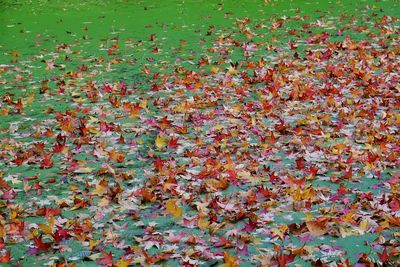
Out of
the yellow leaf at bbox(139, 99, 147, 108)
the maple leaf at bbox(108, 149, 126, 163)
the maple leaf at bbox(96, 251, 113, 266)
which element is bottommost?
the maple leaf at bbox(96, 251, 113, 266)

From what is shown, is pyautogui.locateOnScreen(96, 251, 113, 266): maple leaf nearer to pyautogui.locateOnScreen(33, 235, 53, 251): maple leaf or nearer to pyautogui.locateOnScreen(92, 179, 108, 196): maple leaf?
pyautogui.locateOnScreen(33, 235, 53, 251): maple leaf

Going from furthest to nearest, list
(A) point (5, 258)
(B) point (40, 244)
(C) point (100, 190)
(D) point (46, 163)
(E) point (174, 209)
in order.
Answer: (D) point (46, 163), (C) point (100, 190), (E) point (174, 209), (B) point (40, 244), (A) point (5, 258)

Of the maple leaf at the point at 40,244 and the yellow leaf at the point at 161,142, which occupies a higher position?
the yellow leaf at the point at 161,142

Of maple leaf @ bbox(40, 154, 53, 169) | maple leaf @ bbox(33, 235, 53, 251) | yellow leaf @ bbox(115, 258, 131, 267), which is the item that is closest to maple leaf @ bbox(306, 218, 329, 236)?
yellow leaf @ bbox(115, 258, 131, 267)

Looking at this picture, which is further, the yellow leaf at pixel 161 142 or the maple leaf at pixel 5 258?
the yellow leaf at pixel 161 142

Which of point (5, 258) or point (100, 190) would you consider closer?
point (5, 258)

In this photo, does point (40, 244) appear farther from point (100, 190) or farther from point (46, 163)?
point (46, 163)

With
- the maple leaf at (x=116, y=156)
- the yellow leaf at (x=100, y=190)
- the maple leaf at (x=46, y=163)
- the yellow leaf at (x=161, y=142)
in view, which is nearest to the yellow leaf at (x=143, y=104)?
the yellow leaf at (x=161, y=142)

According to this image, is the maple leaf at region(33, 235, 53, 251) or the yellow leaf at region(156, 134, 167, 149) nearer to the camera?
the maple leaf at region(33, 235, 53, 251)

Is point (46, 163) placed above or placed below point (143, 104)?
below

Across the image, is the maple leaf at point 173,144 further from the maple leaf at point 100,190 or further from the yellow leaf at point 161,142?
the maple leaf at point 100,190

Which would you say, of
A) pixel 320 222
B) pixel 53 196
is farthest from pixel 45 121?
pixel 320 222

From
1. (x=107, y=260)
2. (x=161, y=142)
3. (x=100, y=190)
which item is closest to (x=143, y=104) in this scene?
(x=161, y=142)

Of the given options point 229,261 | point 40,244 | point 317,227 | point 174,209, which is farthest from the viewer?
point 174,209
